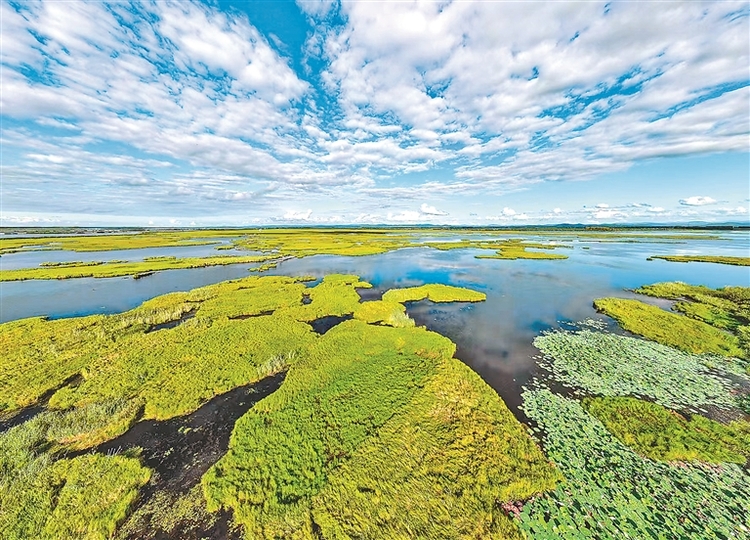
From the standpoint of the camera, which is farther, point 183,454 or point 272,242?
point 272,242

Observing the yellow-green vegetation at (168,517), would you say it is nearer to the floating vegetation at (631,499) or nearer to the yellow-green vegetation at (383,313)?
the floating vegetation at (631,499)

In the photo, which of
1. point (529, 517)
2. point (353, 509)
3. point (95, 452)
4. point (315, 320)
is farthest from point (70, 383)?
point (529, 517)

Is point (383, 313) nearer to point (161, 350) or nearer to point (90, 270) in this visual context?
point (161, 350)

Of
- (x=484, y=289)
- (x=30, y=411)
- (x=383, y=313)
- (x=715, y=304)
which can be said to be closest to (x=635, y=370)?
(x=383, y=313)

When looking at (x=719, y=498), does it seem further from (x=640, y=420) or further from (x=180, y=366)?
(x=180, y=366)

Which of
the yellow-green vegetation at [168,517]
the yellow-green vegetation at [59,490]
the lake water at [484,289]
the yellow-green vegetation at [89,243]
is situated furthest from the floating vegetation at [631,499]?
the yellow-green vegetation at [89,243]

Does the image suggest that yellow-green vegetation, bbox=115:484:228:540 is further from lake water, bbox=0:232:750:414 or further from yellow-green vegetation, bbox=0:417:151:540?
lake water, bbox=0:232:750:414

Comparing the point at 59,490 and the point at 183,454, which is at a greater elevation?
the point at 59,490
